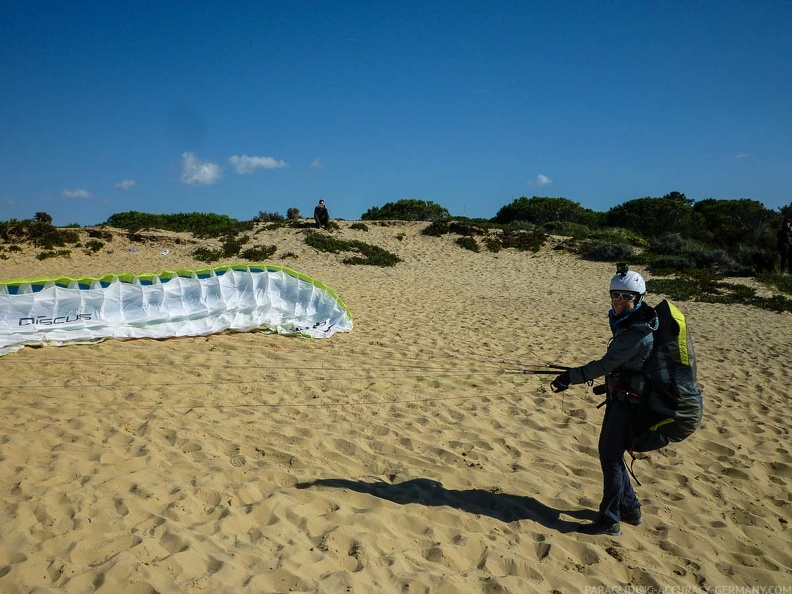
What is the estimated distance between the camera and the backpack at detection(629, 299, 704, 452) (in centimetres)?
350

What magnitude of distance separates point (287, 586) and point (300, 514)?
75 cm

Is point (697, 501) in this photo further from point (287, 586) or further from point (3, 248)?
point (3, 248)

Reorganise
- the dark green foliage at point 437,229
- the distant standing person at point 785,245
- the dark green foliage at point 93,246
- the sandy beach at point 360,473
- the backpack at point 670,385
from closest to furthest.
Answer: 1. the sandy beach at point 360,473
2. the backpack at point 670,385
3. the distant standing person at point 785,245
4. the dark green foliage at point 93,246
5. the dark green foliage at point 437,229

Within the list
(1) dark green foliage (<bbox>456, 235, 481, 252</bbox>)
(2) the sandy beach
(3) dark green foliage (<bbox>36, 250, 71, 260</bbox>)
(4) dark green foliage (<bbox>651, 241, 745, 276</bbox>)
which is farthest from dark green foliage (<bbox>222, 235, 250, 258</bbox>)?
(4) dark green foliage (<bbox>651, 241, 745, 276</bbox>)

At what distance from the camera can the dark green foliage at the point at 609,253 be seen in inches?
813

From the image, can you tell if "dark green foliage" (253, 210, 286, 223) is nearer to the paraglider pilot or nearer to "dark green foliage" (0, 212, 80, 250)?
"dark green foliage" (0, 212, 80, 250)

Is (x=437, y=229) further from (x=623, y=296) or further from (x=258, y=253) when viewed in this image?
(x=623, y=296)

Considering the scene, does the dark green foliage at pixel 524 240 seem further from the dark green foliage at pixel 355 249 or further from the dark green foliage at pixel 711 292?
the dark green foliage at pixel 711 292

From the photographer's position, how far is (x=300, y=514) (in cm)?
389

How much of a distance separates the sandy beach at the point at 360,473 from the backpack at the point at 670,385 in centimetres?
92

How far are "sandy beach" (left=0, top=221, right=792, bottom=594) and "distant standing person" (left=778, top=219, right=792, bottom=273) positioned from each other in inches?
391

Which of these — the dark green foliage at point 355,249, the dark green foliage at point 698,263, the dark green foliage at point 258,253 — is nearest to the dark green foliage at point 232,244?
the dark green foliage at point 258,253

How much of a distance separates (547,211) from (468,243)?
17713 mm

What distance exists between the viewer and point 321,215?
2350cm
